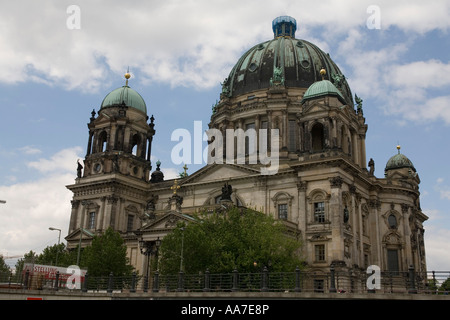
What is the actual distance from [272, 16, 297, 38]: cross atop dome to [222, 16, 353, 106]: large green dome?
13.5 ft

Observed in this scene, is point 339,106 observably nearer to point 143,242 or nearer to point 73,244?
point 143,242

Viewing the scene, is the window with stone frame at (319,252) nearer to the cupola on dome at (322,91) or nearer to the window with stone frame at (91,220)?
the cupola on dome at (322,91)

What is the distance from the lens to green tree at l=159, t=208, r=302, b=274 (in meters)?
39.0

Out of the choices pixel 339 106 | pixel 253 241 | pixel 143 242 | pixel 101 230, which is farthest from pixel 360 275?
pixel 101 230

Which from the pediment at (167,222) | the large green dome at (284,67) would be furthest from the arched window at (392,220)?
the pediment at (167,222)

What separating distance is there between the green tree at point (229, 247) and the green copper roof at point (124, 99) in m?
27.3

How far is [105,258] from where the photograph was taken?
47.7m

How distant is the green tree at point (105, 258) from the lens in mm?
47375

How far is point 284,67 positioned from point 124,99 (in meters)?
21.8
